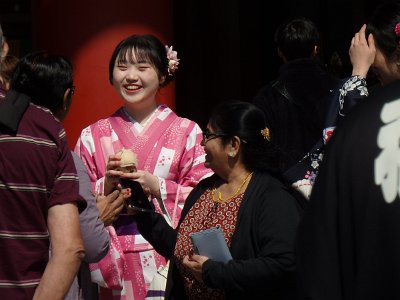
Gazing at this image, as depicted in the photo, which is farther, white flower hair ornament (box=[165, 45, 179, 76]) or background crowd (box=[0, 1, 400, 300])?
white flower hair ornament (box=[165, 45, 179, 76])

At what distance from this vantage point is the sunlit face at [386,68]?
11.7ft

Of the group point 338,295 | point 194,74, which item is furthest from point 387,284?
point 194,74

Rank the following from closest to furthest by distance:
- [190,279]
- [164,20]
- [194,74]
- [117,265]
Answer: [190,279]
[117,265]
[164,20]
[194,74]

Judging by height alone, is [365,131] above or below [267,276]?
above

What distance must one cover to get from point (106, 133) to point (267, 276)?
5.48 feet

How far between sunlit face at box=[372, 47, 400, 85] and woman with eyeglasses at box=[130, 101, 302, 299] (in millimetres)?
500

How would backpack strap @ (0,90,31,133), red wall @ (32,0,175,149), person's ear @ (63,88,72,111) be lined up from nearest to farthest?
backpack strap @ (0,90,31,133) → person's ear @ (63,88,72,111) → red wall @ (32,0,175,149)

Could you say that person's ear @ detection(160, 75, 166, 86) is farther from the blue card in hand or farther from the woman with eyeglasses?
the blue card in hand

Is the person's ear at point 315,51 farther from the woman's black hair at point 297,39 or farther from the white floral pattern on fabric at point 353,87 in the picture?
the white floral pattern on fabric at point 353,87

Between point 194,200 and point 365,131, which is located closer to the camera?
point 365,131

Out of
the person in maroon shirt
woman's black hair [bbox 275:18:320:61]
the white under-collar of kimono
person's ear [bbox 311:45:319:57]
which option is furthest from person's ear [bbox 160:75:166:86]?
the person in maroon shirt

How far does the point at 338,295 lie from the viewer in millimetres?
2018

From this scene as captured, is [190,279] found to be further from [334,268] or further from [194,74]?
[194,74]

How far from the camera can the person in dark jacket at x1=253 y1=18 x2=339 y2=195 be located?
5043 millimetres
